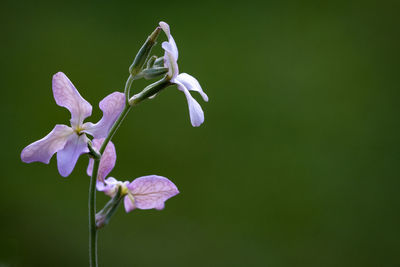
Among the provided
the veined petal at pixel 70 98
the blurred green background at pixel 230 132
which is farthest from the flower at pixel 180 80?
the blurred green background at pixel 230 132

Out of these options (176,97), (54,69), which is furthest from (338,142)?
(54,69)

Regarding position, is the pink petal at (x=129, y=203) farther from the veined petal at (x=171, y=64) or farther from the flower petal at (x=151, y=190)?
the veined petal at (x=171, y=64)

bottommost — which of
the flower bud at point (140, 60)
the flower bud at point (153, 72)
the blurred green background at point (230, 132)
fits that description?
the blurred green background at point (230, 132)

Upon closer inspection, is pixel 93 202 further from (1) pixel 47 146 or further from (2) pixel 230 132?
(2) pixel 230 132

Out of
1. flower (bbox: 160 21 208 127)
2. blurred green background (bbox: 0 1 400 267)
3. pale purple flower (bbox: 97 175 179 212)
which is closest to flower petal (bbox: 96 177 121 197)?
pale purple flower (bbox: 97 175 179 212)

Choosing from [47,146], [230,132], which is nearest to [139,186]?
[47,146]

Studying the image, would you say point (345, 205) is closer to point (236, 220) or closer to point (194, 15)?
point (236, 220)
